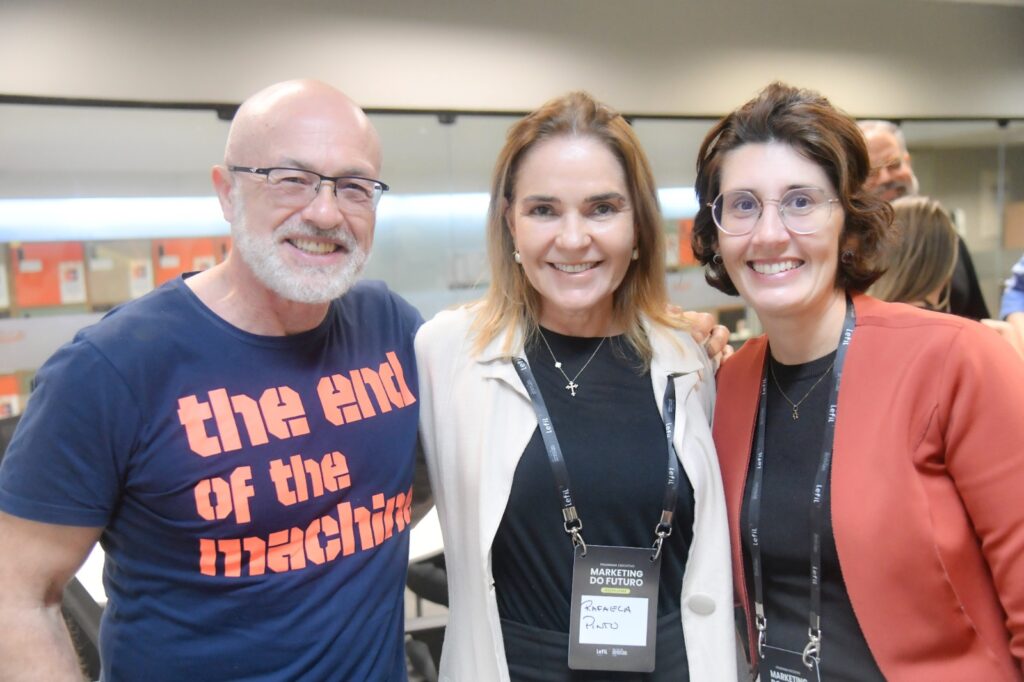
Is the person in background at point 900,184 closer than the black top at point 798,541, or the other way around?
the black top at point 798,541

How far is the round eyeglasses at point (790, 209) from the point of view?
1374 millimetres

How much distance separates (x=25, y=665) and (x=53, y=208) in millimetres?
3046

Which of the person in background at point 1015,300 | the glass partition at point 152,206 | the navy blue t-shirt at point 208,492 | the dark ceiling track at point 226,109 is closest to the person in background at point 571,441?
the navy blue t-shirt at point 208,492

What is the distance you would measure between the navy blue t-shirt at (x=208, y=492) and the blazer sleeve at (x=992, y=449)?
3.39ft

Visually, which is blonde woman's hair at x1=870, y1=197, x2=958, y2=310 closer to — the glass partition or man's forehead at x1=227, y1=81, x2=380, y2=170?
the glass partition

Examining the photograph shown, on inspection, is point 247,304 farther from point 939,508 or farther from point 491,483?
point 939,508

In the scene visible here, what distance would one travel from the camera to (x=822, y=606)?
4.42 ft

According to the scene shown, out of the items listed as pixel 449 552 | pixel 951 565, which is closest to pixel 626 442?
pixel 449 552

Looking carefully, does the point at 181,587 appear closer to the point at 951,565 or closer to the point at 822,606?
the point at 822,606

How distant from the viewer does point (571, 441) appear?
4.94ft

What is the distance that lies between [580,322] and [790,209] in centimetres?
50

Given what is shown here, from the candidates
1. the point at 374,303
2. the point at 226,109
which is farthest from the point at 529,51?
the point at 374,303

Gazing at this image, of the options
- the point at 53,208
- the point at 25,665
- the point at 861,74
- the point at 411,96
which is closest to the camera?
the point at 25,665

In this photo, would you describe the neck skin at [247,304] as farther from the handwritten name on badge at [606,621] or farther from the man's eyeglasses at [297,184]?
the handwritten name on badge at [606,621]
